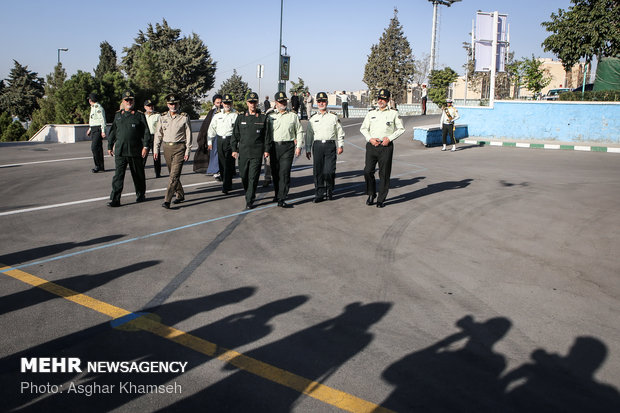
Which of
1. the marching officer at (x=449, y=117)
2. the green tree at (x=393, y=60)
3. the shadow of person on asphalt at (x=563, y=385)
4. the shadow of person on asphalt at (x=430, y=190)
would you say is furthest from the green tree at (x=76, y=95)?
the green tree at (x=393, y=60)

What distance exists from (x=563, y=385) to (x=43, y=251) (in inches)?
233

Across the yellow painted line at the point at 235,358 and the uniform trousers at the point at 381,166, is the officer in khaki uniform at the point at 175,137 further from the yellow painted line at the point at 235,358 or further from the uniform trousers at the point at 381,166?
the yellow painted line at the point at 235,358

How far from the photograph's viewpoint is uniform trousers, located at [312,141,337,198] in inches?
381

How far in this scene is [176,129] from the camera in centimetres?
916

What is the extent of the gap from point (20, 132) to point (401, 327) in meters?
31.5

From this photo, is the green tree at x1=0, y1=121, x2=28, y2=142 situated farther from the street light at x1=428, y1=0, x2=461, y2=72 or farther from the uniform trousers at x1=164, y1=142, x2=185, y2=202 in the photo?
the street light at x1=428, y1=0, x2=461, y2=72

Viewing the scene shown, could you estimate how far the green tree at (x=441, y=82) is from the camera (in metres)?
45.6

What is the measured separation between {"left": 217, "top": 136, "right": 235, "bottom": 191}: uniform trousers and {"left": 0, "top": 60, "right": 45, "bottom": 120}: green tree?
60.7 metres

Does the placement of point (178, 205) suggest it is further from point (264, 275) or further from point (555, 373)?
point (555, 373)

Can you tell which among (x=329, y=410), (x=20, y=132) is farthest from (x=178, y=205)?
(x=20, y=132)

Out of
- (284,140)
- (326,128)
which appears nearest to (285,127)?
(284,140)

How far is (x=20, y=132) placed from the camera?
1176 inches

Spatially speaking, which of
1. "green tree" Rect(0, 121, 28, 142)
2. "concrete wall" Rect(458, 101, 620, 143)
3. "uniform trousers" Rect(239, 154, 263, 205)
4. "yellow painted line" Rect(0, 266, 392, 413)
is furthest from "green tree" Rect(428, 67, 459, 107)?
"yellow painted line" Rect(0, 266, 392, 413)

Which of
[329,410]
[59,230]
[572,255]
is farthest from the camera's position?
[59,230]
